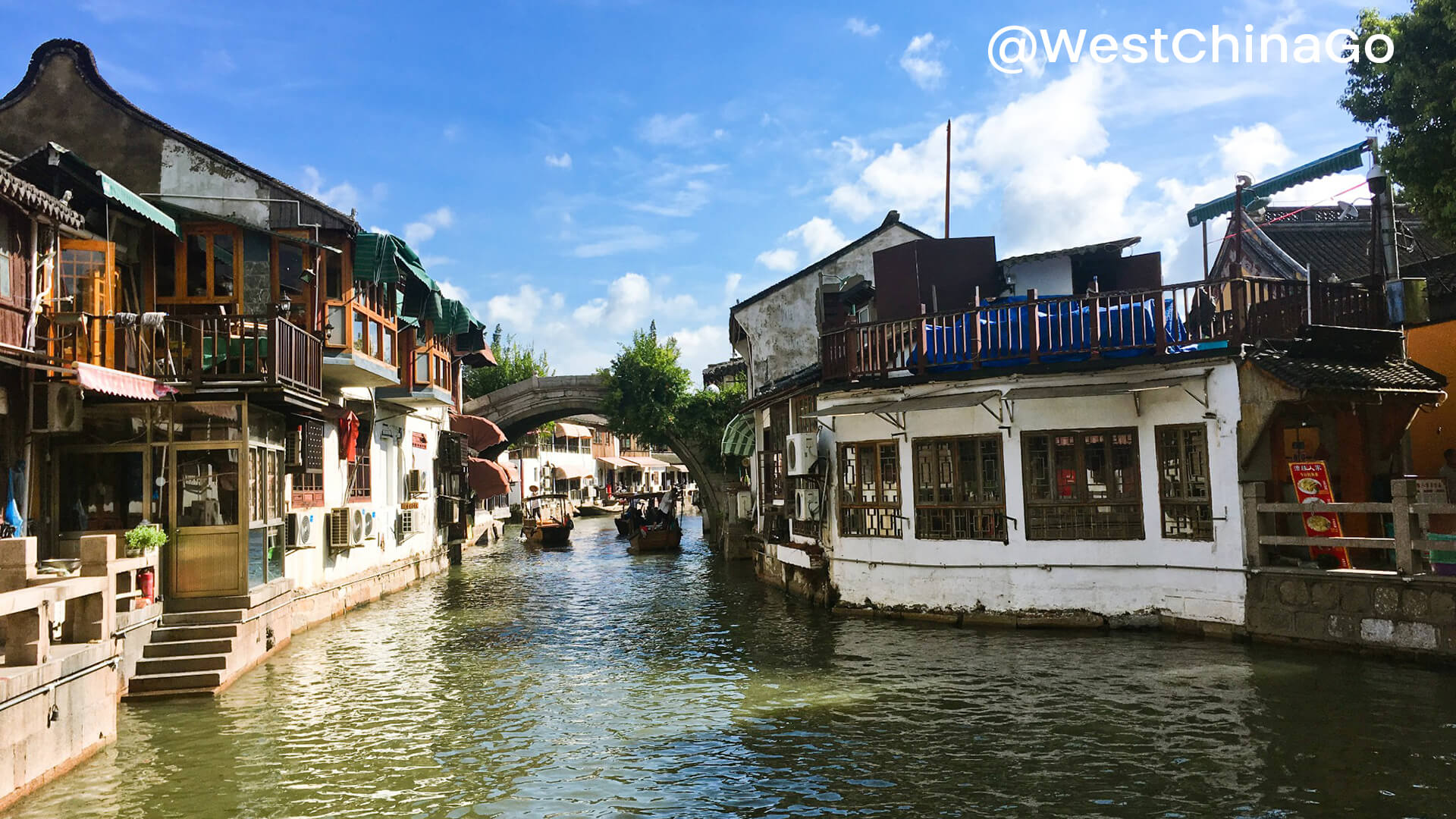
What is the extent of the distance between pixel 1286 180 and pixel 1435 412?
554cm

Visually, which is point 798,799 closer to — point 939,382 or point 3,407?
point 939,382

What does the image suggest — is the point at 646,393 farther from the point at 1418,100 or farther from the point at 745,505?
the point at 1418,100

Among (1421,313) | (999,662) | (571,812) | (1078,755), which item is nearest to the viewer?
(571,812)

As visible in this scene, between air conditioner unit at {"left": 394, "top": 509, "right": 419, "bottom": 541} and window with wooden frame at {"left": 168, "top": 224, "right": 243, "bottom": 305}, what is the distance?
879 centimetres

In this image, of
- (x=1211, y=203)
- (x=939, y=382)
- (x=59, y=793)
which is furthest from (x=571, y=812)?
(x=1211, y=203)

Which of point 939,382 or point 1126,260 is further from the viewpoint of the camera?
point 1126,260

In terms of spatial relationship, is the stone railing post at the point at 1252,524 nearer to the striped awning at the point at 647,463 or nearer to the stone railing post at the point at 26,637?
the stone railing post at the point at 26,637

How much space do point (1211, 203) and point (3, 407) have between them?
2139cm

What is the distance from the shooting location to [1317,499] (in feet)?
43.3

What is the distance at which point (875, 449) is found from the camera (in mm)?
16516

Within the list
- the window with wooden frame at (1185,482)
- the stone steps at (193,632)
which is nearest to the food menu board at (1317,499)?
the window with wooden frame at (1185,482)

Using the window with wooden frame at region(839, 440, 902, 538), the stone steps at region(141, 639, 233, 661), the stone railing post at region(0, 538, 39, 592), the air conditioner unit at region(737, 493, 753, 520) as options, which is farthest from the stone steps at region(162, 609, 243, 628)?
the air conditioner unit at region(737, 493, 753, 520)

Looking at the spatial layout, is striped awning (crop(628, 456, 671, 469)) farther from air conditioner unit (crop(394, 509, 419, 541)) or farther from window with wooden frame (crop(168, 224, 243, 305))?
window with wooden frame (crop(168, 224, 243, 305))

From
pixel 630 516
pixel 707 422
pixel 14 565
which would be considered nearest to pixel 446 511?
pixel 707 422
